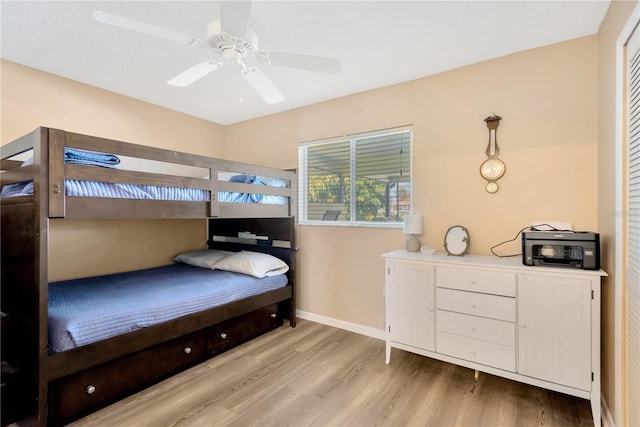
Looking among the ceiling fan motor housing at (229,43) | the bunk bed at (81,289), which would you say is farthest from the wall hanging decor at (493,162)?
the bunk bed at (81,289)

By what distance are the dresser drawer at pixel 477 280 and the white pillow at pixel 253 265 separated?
158 cm

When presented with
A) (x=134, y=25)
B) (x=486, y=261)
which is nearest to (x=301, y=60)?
(x=134, y=25)

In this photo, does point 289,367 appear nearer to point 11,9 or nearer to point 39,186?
point 39,186

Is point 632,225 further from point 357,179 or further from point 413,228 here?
point 357,179

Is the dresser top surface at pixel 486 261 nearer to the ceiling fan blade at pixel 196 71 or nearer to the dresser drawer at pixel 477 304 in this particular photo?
the dresser drawer at pixel 477 304

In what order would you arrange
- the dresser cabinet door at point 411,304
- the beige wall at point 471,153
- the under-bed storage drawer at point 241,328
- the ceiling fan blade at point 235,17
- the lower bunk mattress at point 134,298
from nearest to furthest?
1. the ceiling fan blade at point 235,17
2. the lower bunk mattress at point 134,298
3. the beige wall at point 471,153
4. the dresser cabinet door at point 411,304
5. the under-bed storage drawer at point 241,328

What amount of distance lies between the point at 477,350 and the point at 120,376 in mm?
2350

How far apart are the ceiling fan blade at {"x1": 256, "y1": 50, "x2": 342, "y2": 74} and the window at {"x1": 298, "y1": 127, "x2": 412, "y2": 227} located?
121cm

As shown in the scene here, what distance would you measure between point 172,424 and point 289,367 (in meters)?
0.88

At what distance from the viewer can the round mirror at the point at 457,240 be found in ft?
7.88

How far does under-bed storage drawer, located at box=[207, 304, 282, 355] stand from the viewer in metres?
2.53

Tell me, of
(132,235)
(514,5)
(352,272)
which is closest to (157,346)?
(132,235)

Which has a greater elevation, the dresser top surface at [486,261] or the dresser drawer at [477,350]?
the dresser top surface at [486,261]

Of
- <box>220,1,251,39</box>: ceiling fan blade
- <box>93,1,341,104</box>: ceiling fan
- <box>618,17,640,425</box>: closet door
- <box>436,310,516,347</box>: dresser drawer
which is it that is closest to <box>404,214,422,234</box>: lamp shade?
<box>436,310,516,347</box>: dresser drawer
